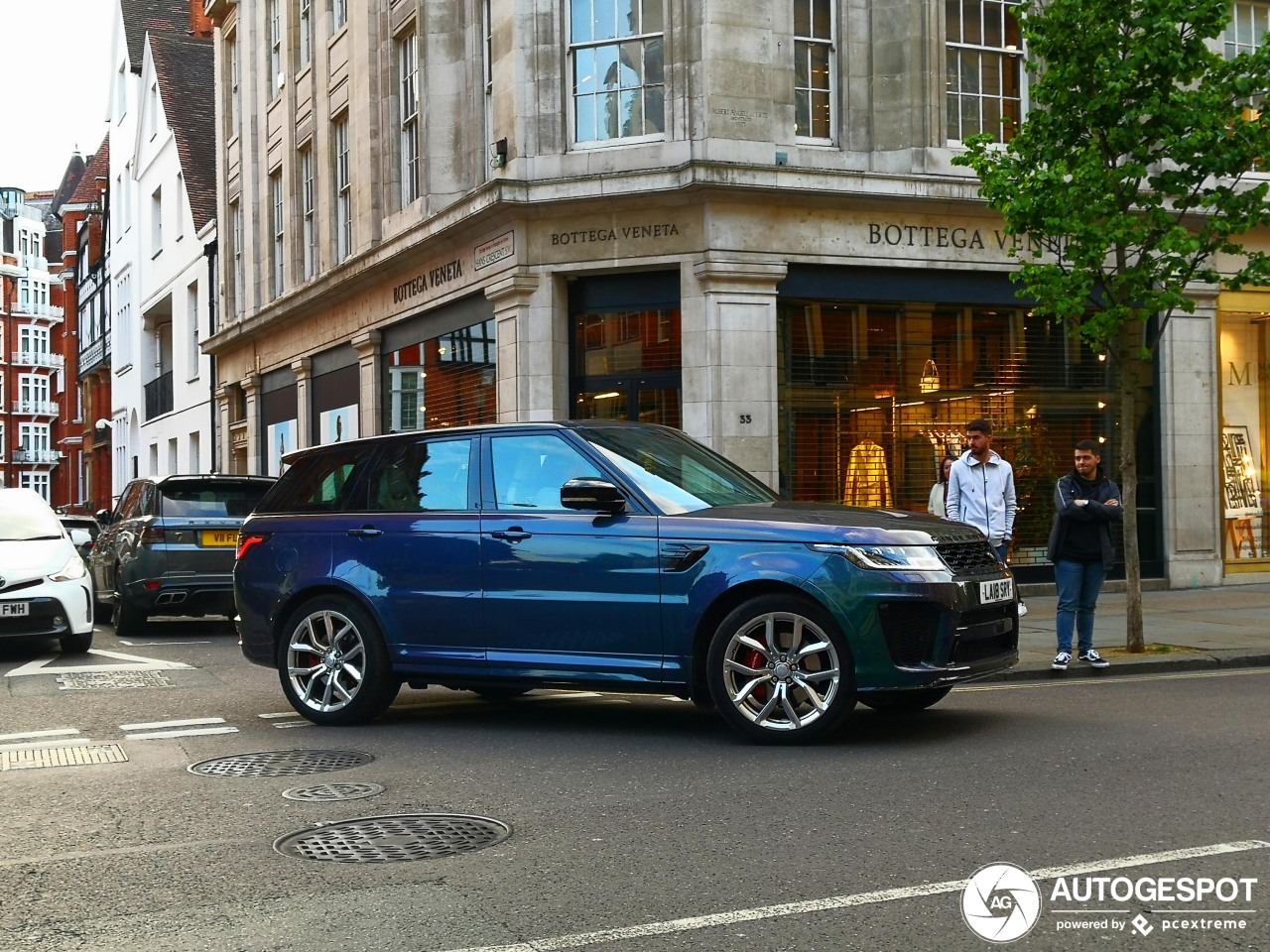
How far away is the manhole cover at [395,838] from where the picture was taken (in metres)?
5.60

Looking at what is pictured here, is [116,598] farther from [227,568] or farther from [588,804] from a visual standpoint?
[588,804]

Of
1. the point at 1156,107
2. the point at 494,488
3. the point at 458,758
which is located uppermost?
the point at 1156,107

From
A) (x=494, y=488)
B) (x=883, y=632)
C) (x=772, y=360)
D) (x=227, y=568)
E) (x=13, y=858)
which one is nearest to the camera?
(x=13, y=858)

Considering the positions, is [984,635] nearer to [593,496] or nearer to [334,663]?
[593,496]

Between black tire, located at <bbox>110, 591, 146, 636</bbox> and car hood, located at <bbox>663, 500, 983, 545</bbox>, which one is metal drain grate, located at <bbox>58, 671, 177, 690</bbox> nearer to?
black tire, located at <bbox>110, 591, 146, 636</bbox>

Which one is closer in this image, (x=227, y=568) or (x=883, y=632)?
(x=883, y=632)

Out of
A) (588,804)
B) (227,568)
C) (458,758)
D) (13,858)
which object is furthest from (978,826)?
(227,568)

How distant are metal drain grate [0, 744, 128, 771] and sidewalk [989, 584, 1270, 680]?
251 inches

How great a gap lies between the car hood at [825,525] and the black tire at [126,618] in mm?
10177

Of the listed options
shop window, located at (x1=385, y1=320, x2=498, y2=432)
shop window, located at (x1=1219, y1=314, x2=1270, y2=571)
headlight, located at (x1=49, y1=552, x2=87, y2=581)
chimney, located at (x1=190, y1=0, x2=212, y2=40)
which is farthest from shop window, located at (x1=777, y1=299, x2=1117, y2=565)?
chimney, located at (x1=190, y1=0, x2=212, y2=40)

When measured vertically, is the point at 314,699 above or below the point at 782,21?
below

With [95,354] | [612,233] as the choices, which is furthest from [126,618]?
[95,354]

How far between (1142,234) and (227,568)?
9.97 metres

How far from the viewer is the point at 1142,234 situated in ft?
40.7
